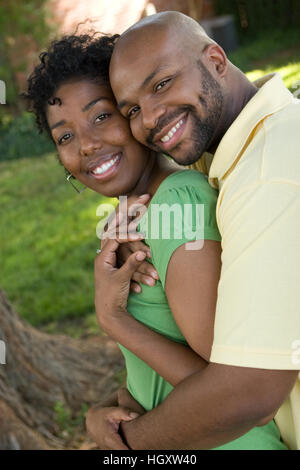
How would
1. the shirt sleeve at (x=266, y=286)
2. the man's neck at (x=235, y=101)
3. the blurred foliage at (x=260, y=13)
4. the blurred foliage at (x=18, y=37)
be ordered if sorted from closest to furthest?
the shirt sleeve at (x=266, y=286)
the man's neck at (x=235, y=101)
the blurred foliage at (x=18, y=37)
the blurred foliage at (x=260, y=13)

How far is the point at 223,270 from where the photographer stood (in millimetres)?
1375

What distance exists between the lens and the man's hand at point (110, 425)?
181 cm

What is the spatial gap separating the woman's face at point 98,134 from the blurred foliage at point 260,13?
12.1 meters

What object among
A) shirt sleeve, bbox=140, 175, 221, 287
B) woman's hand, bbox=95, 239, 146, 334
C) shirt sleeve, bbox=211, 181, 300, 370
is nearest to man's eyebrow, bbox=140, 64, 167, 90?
shirt sleeve, bbox=140, 175, 221, 287

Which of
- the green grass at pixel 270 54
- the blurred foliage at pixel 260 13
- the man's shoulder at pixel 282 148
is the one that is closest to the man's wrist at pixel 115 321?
the man's shoulder at pixel 282 148

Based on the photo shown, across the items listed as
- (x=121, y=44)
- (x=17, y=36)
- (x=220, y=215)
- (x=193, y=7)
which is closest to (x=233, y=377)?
(x=220, y=215)

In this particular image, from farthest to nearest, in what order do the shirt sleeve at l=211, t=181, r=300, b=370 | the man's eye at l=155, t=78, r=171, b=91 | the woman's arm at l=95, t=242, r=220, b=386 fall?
the man's eye at l=155, t=78, r=171, b=91 < the woman's arm at l=95, t=242, r=220, b=386 < the shirt sleeve at l=211, t=181, r=300, b=370

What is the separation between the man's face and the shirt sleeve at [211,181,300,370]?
1.74ft

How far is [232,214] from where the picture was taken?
4.54ft

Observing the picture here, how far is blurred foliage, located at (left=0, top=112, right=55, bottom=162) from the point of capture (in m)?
10.6

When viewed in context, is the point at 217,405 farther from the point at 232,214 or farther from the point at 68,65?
the point at 68,65

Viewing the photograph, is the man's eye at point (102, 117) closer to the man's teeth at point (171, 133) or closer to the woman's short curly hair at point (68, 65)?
the woman's short curly hair at point (68, 65)

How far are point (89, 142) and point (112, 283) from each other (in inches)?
20.7

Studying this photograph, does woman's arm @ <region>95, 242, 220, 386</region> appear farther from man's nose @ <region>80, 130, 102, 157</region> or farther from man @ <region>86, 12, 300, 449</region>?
man's nose @ <region>80, 130, 102, 157</region>
